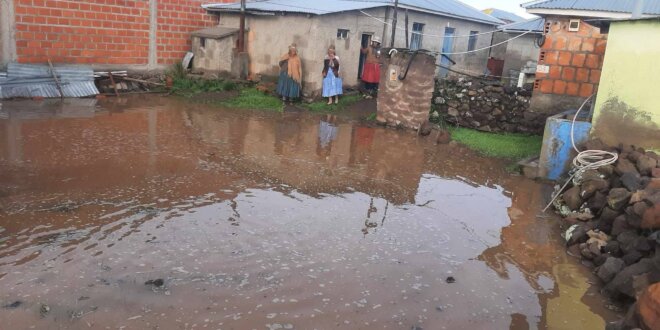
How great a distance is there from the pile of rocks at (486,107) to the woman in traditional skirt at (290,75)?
375 centimetres

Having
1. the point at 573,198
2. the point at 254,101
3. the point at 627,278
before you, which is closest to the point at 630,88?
the point at 573,198

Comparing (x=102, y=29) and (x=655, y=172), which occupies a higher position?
(x=102, y=29)

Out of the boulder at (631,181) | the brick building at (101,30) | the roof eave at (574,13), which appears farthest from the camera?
the brick building at (101,30)

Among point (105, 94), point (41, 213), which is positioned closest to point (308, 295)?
point (41, 213)

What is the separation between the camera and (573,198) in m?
6.68

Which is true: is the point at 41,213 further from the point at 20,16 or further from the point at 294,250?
the point at 20,16

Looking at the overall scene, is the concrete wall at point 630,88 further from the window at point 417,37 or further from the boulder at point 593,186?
the window at point 417,37

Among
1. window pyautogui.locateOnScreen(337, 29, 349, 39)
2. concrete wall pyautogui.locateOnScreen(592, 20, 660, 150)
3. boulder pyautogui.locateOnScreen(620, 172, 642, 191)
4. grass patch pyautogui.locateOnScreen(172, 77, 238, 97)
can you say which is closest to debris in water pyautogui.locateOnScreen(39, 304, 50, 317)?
boulder pyautogui.locateOnScreen(620, 172, 642, 191)

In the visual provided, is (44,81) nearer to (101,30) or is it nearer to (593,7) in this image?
(101,30)

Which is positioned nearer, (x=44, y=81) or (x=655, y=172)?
(x=655, y=172)

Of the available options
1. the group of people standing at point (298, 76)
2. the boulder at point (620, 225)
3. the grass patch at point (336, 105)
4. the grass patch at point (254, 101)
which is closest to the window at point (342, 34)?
the group of people standing at point (298, 76)

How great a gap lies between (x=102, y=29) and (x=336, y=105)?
6.67 metres

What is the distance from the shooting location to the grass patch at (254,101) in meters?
13.7

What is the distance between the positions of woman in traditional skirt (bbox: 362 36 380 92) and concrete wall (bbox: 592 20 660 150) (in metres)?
8.65
